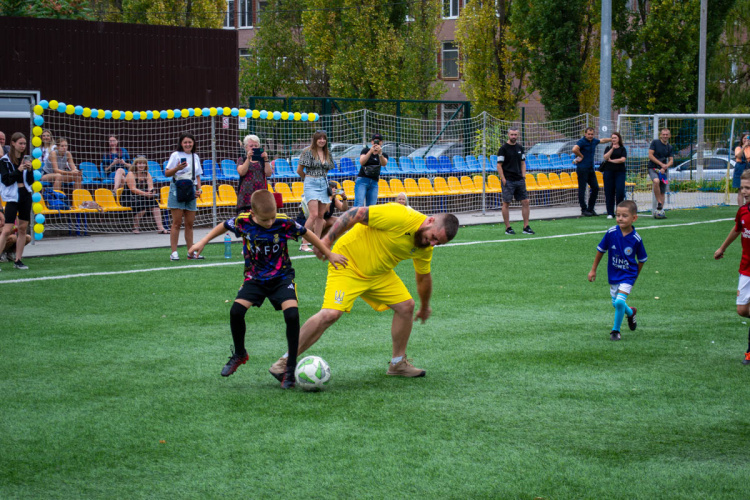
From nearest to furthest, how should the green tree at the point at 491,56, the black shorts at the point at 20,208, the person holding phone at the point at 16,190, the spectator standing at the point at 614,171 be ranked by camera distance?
the person holding phone at the point at 16,190 → the black shorts at the point at 20,208 → the spectator standing at the point at 614,171 → the green tree at the point at 491,56

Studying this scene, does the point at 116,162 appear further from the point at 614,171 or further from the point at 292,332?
Result: the point at 292,332

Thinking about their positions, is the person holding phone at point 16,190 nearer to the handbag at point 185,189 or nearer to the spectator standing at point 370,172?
the handbag at point 185,189

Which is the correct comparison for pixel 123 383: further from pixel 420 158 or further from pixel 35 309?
pixel 420 158

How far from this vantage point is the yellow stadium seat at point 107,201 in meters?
16.9

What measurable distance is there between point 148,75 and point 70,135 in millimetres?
2418

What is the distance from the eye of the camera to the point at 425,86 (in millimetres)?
38281

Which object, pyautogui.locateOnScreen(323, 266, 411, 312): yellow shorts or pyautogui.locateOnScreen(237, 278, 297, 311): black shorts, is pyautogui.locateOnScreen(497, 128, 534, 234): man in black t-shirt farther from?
pyautogui.locateOnScreen(237, 278, 297, 311): black shorts

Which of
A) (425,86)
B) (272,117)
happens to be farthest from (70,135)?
(425,86)

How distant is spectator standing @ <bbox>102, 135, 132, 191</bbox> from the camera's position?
17.2 m

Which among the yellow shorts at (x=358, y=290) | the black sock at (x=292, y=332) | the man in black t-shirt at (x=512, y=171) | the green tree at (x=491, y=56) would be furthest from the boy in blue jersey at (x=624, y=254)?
the green tree at (x=491, y=56)

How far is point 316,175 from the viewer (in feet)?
43.9

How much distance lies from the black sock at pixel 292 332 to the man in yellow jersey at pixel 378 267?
11 cm

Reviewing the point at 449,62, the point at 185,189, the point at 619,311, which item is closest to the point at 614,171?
the point at 185,189

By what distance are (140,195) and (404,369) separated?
12069mm
